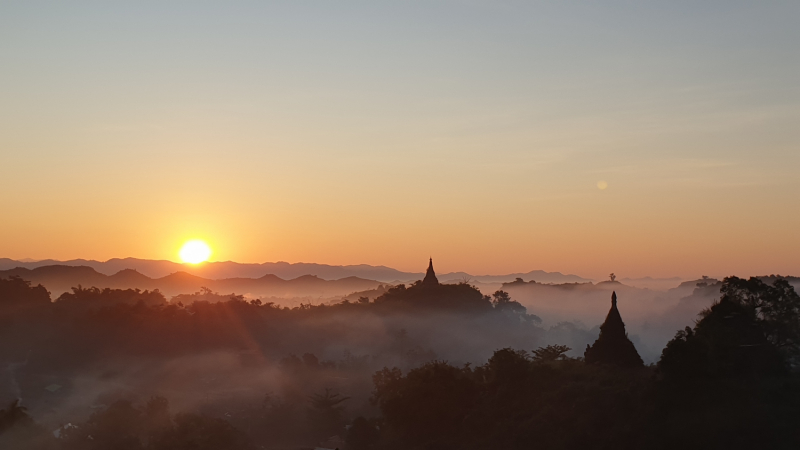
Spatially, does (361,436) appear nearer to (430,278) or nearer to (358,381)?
(358,381)

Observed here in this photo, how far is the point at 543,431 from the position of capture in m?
44.4

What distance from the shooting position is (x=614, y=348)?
5109 cm

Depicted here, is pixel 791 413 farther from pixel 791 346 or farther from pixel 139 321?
pixel 139 321

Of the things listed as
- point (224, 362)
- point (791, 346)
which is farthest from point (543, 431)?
point (224, 362)

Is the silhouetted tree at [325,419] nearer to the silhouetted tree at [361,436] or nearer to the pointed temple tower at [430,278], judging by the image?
the silhouetted tree at [361,436]

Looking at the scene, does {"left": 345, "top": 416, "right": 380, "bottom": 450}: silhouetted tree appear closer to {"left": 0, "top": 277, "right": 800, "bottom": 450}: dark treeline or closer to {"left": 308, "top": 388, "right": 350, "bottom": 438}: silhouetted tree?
{"left": 0, "top": 277, "right": 800, "bottom": 450}: dark treeline


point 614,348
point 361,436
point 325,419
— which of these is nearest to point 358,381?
point 325,419

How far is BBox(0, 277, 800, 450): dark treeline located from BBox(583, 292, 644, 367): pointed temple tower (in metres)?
0.13

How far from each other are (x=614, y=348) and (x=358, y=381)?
44.1 metres

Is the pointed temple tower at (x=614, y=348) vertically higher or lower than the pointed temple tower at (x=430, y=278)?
lower

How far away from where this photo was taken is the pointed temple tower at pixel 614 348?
167ft

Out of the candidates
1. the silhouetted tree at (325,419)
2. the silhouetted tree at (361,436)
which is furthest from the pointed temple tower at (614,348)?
the silhouetted tree at (325,419)

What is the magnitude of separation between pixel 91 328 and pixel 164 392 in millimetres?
25450

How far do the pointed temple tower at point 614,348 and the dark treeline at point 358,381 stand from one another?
127mm
